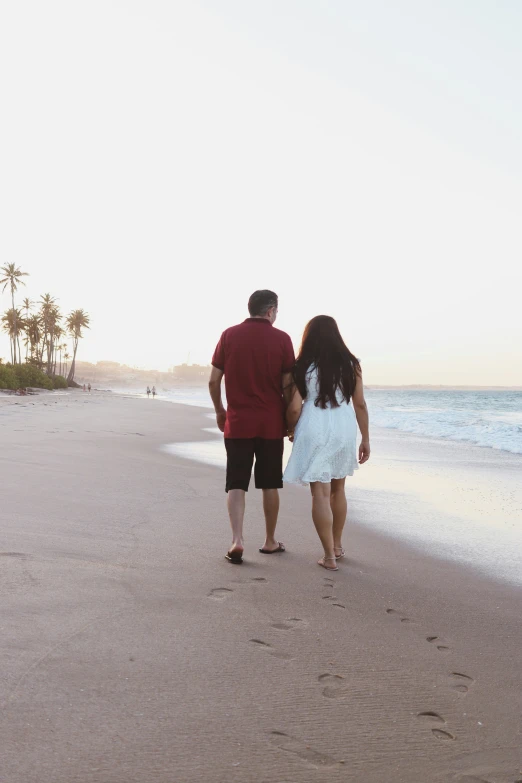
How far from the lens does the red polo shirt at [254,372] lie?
4301 millimetres

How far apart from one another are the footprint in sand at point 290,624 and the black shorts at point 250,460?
1.29 metres

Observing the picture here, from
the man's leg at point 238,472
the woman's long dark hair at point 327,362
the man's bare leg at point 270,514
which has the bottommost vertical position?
the man's bare leg at point 270,514

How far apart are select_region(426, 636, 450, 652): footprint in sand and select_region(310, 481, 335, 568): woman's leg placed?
1220 mm

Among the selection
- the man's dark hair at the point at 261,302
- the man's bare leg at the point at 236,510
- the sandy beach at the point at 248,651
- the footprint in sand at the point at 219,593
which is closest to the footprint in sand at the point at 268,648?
the sandy beach at the point at 248,651

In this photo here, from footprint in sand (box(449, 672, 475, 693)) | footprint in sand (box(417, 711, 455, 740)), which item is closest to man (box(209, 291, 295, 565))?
footprint in sand (box(449, 672, 475, 693))

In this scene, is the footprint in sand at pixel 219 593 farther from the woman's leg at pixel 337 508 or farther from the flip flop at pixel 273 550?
the woman's leg at pixel 337 508

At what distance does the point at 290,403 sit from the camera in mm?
4355

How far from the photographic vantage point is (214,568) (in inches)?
157

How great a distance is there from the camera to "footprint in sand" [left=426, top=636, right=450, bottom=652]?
2.91 metres

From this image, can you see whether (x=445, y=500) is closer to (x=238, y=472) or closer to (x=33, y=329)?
(x=238, y=472)

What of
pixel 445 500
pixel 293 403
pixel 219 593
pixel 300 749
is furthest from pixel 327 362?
pixel 445 500

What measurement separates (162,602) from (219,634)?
19.5 inches

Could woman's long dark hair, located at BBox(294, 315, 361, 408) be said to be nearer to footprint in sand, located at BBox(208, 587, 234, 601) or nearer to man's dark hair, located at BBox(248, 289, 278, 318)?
man's dark hair, located at BBox(248, 289, 278, 318)

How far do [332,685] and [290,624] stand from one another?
0.63 m
